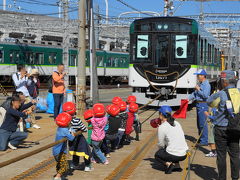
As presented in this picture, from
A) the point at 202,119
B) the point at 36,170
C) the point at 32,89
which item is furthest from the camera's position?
the point at 32,89

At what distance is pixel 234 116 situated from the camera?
18.2ft

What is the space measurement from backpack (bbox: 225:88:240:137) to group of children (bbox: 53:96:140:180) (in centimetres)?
224

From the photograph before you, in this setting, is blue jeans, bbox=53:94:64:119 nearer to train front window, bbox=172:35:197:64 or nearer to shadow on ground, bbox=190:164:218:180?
train front window, bbox=172:35:197:64

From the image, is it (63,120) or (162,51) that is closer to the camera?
(63,120)

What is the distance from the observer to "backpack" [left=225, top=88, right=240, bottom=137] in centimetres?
554

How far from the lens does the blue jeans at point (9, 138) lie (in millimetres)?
8188

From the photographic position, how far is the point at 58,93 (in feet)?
40.0

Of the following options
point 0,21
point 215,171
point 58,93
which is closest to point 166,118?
point 215,171

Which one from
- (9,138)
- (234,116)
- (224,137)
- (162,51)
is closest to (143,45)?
(162,51)

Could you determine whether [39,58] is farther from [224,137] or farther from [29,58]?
[224,137]

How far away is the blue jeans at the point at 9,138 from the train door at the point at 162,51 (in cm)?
838

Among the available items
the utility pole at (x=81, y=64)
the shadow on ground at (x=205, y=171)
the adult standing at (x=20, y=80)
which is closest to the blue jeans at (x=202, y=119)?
the shadow on ground at (x=205, y=171)

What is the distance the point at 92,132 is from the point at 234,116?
263 cm

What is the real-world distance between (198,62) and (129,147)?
7.70 meters
